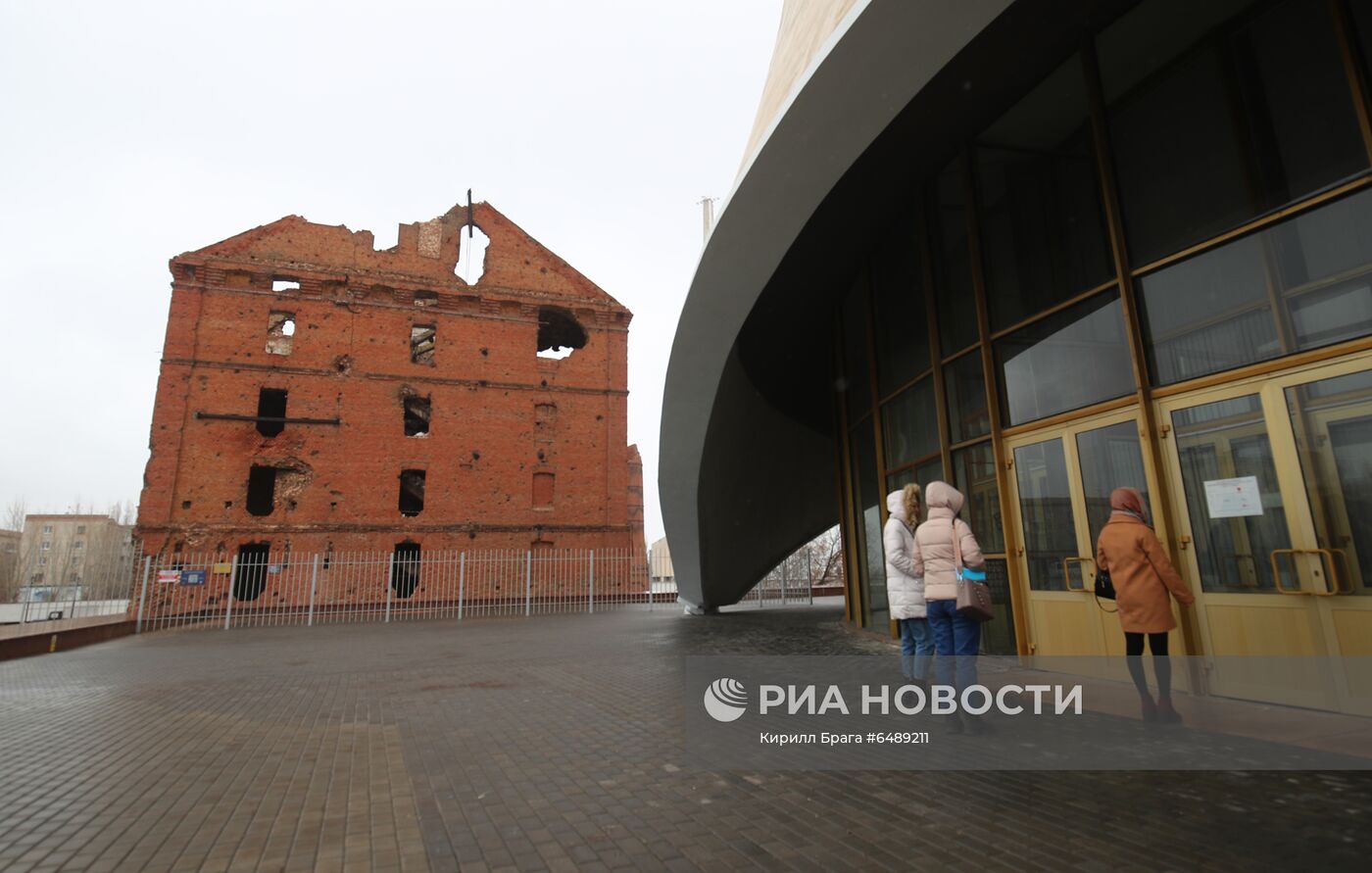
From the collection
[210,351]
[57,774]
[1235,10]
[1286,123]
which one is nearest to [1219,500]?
[1286,123]

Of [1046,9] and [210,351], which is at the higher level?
[210,351]

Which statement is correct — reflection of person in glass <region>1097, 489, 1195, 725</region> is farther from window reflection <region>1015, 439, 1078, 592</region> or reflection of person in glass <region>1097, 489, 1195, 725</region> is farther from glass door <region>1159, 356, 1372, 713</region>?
window reflection <region>1015, 439, 1078, 592</region>

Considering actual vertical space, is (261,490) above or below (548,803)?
above

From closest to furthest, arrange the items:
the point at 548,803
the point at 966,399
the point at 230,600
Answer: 1. the point at 548,803
2. the point at 966,399
3. the point at 230,600

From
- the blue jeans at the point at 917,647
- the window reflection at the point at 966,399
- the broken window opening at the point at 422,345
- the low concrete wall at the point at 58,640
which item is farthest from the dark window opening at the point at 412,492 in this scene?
the blue jeans at the point at 917,647

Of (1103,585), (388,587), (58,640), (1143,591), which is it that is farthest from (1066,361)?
(388,587)

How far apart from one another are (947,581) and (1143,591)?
1.19m

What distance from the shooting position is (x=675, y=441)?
484 inches

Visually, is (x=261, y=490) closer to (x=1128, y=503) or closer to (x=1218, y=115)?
(x=1128, y=503)

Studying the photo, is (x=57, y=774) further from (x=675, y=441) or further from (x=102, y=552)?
(x=102, y=552)

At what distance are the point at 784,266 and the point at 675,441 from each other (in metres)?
4.03

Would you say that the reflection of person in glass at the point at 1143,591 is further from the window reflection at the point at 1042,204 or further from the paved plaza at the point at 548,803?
the window reflection at the point at 1042,204

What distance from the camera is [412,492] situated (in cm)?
2723

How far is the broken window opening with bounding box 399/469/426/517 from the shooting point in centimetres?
2677
